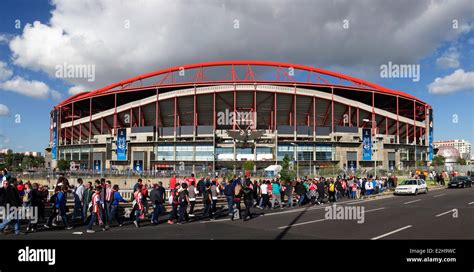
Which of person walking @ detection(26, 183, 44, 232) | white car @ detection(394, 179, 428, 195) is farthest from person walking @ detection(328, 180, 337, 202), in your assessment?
person walking @ detection(26, 183, 44, 232)

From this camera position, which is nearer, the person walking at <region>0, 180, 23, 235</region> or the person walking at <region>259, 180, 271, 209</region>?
the person walking at <region>0, 180, 23, 235</region>

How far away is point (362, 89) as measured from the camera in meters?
75.9

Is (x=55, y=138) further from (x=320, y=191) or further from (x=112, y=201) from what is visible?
(x=112, y=201)

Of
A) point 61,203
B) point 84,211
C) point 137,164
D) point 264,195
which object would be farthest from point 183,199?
point 137,164

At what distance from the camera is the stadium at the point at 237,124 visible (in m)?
72.1

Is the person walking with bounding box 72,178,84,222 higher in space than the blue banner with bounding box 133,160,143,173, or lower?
higher

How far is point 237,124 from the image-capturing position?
7475 centimetres

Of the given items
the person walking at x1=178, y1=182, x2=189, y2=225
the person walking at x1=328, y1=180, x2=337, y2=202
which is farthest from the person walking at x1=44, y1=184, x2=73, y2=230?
the person walking at x1=328, y1=180, x2=337, y2=202

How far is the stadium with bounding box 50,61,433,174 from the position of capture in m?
72.1
